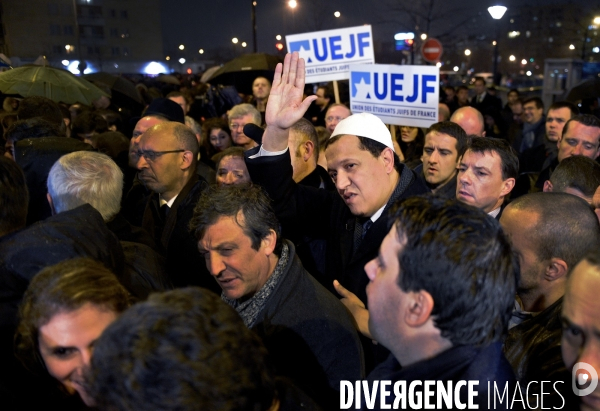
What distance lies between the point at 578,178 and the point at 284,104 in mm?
2288

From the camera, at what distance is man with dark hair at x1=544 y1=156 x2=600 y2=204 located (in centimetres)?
408

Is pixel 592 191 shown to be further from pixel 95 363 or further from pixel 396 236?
pixel 95 363

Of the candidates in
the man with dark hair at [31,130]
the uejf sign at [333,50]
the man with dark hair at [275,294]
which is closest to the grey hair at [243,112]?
the uejf sign at [333,50]

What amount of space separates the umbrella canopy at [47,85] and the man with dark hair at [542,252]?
272 inches

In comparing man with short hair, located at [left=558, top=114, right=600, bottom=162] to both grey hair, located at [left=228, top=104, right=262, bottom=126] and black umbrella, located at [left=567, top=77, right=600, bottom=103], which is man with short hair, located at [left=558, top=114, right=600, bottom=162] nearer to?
grey hair, located at [left=228, top=104, right=262, bottom=126]

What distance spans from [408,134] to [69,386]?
20.5 ft

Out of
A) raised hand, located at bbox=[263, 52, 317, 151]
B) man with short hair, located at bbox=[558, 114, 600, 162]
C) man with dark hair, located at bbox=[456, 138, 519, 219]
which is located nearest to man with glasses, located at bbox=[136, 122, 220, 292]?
raised hand, located at bbox=[263, 52, 317, 151]

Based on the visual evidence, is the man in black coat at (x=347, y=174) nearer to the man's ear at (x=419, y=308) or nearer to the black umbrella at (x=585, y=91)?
the man's ear at (x=419, y=308)

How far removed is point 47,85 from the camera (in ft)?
26.4

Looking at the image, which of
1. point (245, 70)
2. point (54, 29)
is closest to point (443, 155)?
point (245, 70)

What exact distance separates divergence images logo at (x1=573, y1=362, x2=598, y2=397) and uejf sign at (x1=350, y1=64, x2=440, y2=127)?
4.50 metres

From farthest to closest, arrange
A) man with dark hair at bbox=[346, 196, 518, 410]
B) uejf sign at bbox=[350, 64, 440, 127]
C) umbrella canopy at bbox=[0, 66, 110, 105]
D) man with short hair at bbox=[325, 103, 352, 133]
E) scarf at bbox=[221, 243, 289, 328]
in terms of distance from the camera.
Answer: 1. umbrella canopy at bbox=[0, 66, 110, 105]
2. man with short hair at bbox=[325, 103, 352, 133]
3. uejf sign at bbox=[350, 64, 440, 127]
4. scarf at bbox=[221, 243, 289, 328]
5. man with dark hair at bbox=[346, 196, 518, 410]

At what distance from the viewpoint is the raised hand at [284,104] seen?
3.33 m

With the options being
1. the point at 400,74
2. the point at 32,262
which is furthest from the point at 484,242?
Answer: the point at 400,74
